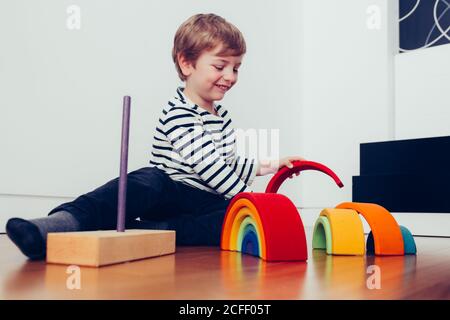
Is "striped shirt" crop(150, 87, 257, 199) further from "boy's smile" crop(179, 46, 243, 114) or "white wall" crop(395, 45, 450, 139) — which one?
"white wall" crop(395, 45, 450, 139)

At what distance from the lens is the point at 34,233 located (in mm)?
744

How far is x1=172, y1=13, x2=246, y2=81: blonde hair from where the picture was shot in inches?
45.5

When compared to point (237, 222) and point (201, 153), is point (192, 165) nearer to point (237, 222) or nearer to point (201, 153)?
point (201, 153)

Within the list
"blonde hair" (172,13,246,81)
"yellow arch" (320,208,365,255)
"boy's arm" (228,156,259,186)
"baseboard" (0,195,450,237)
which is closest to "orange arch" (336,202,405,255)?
"yellow arch" (320,208,365,255)

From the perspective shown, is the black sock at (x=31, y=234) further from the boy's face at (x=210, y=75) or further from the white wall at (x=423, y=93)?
the white wall at (x=423, y=93)

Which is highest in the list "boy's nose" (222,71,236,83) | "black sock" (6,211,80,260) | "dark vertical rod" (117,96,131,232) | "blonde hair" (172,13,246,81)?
"blonde hair" (172,13,246,81)

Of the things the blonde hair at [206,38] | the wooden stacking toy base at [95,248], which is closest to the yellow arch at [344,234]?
the wooden stacking toy base at [95,248]

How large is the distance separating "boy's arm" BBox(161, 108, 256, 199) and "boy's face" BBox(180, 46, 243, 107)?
4.2 inches

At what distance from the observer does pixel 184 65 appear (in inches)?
47.3

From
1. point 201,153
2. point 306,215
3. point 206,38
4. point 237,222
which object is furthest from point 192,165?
point 306,215

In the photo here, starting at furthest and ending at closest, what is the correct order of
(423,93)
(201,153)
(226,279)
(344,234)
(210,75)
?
(423,93), (210,75), (201,153), (344,234), (226,279)

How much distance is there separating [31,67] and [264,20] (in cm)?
95

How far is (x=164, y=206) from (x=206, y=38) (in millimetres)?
393
